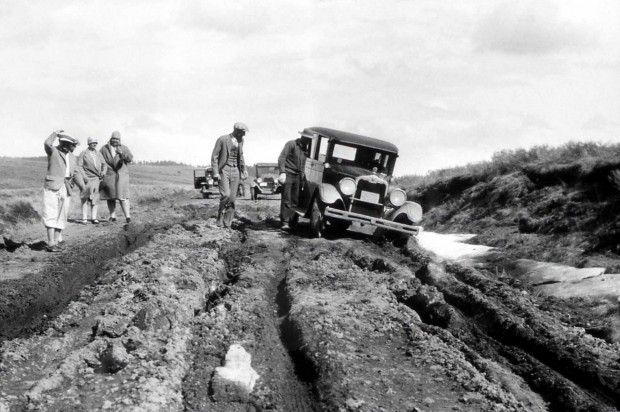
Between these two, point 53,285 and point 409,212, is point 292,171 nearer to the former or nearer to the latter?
point 409,212

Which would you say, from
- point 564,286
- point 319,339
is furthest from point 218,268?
point 564,286

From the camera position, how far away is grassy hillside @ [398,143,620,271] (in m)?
10.0

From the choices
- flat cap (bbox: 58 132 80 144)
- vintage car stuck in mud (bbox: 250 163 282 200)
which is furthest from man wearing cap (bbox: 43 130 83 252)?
vintage car stuck in mud (bbox: 250 163 282 200)

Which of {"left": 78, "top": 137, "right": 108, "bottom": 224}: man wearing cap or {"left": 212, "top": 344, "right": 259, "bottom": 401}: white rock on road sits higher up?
{"left": 78, "top": 137, "right": 108, "bottom": 224}: man wearing cap

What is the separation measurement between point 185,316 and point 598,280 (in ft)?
16.0

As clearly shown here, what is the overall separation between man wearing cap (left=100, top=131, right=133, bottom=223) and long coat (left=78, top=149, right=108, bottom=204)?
0.23 metres

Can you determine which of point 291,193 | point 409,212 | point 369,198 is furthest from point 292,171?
point 409,212

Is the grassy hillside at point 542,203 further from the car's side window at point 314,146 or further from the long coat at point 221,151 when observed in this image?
the long coat at point 221,151

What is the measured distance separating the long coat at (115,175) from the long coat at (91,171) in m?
0.21

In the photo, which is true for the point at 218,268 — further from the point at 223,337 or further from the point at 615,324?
the point at 615,324

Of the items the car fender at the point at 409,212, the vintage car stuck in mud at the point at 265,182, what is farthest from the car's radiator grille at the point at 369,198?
the vintage car stuck in mud at the point at 265,182

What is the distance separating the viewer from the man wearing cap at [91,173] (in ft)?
42.9

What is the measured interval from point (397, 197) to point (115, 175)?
5603mm

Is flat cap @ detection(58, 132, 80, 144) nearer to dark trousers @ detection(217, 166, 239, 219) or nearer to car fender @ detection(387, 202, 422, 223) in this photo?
dark trousers @ detection(217, 166, 239, 219)
